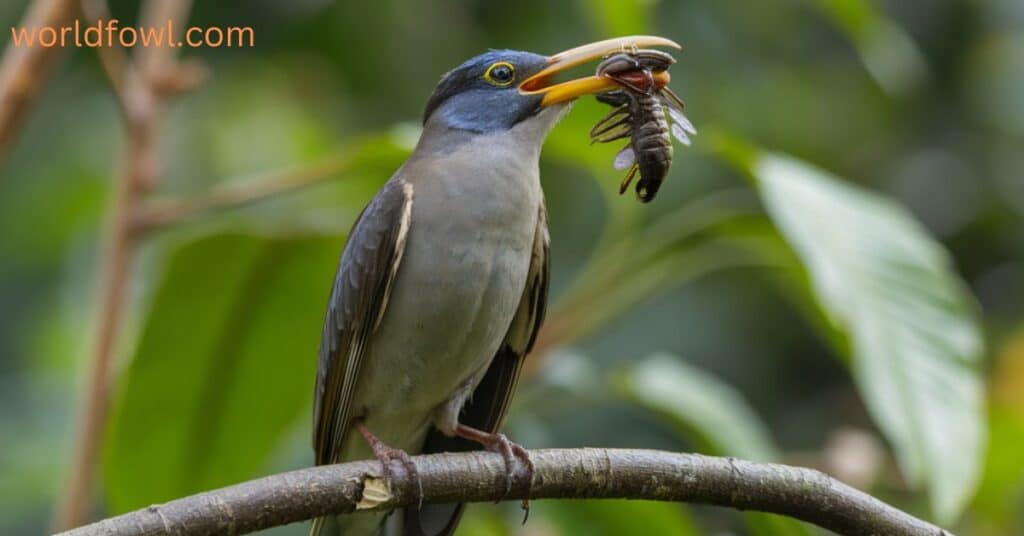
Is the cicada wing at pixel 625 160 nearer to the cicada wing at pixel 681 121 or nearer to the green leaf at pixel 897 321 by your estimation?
the cicada wing at pixel 681 121

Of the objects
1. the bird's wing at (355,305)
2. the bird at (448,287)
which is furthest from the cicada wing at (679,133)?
the bird's wing at (355,305)

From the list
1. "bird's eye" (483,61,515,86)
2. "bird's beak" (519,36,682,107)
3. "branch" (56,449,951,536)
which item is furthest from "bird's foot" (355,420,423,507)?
"bird's eye" (483,61,515,86)

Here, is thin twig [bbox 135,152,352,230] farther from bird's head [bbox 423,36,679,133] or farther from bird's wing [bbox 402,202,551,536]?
bird's wing [bbox 402,202,551,536]

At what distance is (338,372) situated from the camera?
3762mm

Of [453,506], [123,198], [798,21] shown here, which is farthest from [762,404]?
[123,198]

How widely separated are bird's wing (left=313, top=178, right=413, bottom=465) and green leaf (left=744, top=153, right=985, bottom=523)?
3.07 ft

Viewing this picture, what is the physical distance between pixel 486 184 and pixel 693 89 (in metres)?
3.63

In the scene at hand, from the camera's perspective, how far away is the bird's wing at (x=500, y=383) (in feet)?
12.4

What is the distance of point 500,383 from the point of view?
4.05m

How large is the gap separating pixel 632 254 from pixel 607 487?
5.25 feet

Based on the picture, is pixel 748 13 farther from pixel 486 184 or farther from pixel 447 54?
pixel 486 184

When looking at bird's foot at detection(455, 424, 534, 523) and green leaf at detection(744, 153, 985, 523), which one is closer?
bird's foot at detection(455, 424, 534, 523)

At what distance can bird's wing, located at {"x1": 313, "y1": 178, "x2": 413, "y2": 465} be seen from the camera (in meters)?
3.72

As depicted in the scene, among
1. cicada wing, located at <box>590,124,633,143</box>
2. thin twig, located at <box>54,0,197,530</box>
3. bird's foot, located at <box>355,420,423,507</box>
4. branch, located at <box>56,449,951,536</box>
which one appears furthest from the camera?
thin twig, located at <box>54,0,197,530</box>
